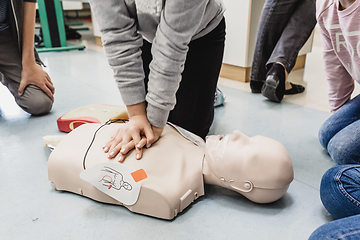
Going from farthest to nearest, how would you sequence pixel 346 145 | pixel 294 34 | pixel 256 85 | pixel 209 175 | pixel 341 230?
pixel 256 85 → pixel 294 34 → pixel 346 145 → pixel 209 175 → pixel 341 230

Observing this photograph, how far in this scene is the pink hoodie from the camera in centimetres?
77

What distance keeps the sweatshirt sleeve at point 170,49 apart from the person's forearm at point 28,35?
0.88 meters

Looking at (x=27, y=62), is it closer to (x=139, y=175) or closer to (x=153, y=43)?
(x=153, y=43)

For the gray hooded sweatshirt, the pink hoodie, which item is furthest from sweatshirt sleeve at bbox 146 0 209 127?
the pink hoodie

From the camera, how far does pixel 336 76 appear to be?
39.2 inches

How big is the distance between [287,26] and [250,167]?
104 centimetres

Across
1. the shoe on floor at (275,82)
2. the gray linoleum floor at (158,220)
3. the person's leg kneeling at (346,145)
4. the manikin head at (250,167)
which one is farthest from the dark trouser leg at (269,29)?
the manikin head at (250,167)

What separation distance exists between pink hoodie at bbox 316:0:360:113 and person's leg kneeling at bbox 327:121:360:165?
0.49ft

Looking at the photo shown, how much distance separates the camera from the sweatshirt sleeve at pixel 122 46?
29.1 inches

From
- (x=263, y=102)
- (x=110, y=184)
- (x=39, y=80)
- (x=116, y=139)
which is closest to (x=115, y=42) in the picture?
(x=116, y=139)

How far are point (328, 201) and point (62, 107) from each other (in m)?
1.23

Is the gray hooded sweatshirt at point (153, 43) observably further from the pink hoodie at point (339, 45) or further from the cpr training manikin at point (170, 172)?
the pink hoodie at point (339, 45)

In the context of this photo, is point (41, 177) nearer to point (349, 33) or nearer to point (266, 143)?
point (266, 143)

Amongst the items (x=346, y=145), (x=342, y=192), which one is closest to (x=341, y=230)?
(x=342, y=192)
